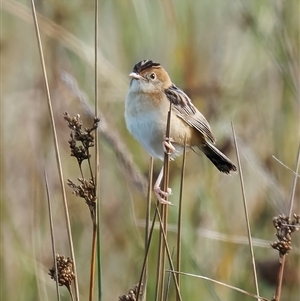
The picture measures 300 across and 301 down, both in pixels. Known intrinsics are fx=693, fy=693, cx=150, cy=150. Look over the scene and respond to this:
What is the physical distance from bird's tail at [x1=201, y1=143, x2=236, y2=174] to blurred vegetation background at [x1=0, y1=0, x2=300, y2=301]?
16 cm

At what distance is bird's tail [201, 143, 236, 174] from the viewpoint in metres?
2.30

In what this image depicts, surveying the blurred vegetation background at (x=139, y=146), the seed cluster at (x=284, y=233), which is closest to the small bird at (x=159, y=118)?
the blurred vegetation background at (x=139, y=146)

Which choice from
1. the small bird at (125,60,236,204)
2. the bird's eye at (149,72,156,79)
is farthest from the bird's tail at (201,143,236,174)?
the bird's eye at (149,72,156,79)

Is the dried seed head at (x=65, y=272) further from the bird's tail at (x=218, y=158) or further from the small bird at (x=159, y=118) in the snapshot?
the bird's tail at (x=218, y=158)

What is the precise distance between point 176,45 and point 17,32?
706mm

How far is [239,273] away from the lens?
258 cm

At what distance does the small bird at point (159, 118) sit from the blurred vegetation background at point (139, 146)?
173mm

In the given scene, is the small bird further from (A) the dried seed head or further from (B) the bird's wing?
(A) the dried seed head

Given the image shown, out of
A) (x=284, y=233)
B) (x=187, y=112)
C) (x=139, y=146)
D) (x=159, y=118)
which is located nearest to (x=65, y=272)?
(x=284, y=233)

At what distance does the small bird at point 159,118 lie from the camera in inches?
86.9

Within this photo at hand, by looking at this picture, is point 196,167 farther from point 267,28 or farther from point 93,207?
point 93,207

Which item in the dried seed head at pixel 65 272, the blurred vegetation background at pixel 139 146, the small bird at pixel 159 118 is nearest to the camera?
the dried seed head at pixel 65 272

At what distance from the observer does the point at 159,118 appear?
2232mm

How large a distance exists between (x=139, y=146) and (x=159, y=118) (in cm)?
42
